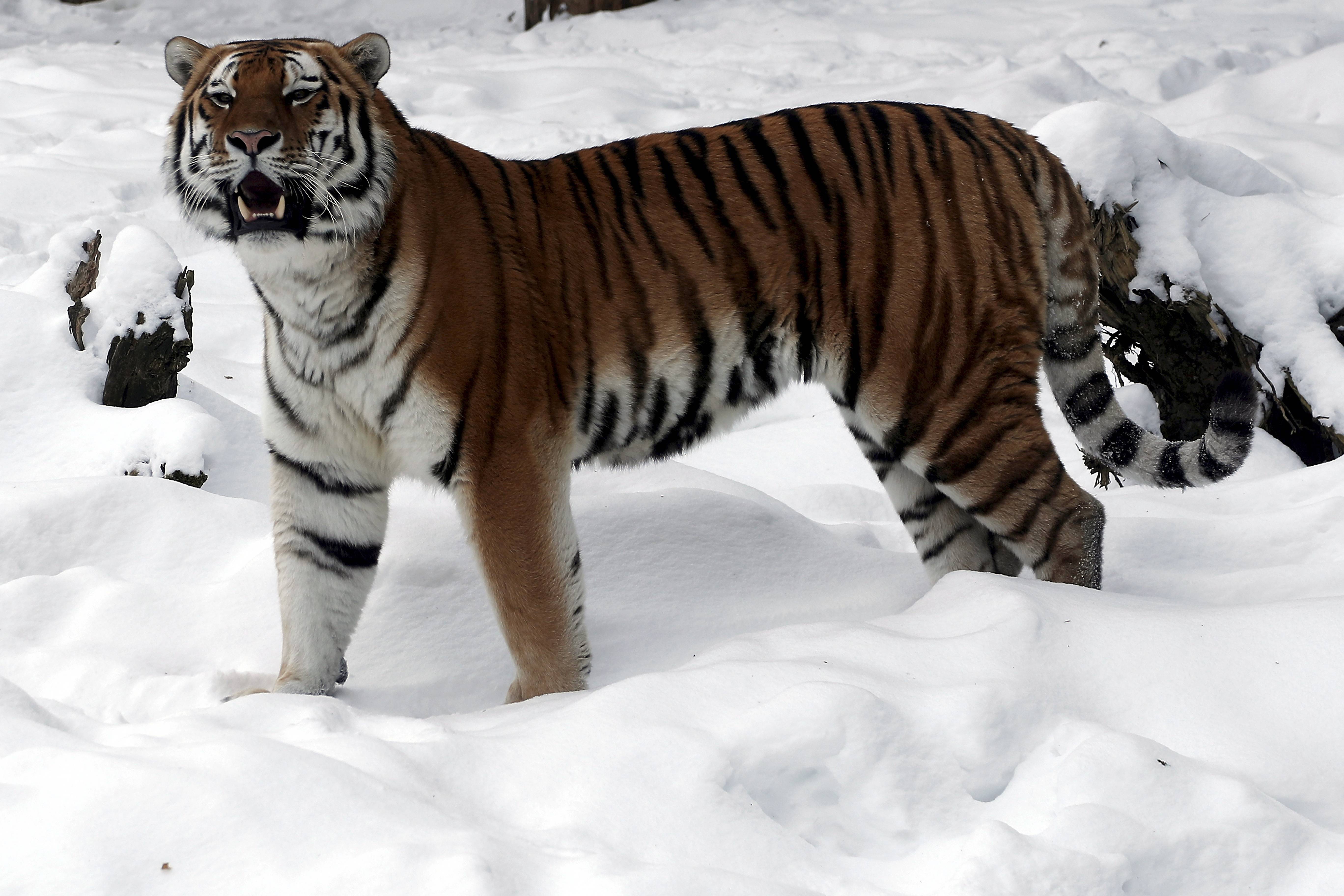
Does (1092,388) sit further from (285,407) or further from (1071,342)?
(285,407)

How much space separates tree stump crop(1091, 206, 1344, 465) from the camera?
169 inches

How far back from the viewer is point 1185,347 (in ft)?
14.5

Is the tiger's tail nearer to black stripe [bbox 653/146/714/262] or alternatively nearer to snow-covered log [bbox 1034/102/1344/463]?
black stripe [bbox 653/146/714/262]

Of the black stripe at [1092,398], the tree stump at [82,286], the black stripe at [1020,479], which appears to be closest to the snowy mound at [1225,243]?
the black stripe at [1092,398]

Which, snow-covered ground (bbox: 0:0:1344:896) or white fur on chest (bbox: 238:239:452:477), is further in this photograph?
white fur on chest (bbox: 238:239:452:477)

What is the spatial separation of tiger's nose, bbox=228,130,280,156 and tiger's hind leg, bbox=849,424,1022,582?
62.1 inches

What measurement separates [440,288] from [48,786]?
4.21 feet

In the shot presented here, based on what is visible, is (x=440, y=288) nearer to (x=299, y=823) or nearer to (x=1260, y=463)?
(x=299, y=823)

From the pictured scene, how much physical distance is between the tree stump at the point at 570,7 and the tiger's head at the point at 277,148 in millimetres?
8820

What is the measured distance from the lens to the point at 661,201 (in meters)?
3.01

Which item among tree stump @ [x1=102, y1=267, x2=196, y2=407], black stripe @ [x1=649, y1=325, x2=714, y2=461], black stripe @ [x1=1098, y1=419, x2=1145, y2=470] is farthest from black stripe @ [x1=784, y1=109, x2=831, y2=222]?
tree stump @ [x1=102, y1=267, x2=196, y2=407]

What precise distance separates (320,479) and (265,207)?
0.65 meters

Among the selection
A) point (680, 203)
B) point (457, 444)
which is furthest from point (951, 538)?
point (457, 444)

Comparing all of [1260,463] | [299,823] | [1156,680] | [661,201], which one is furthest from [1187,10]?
[299,823]
